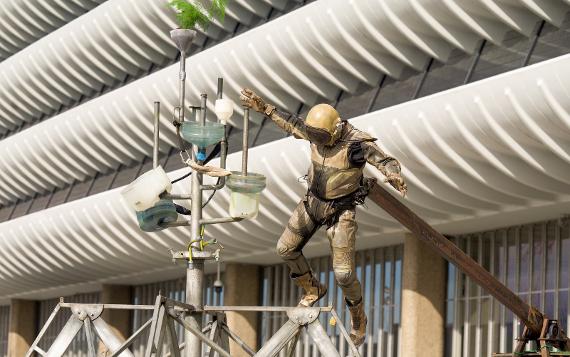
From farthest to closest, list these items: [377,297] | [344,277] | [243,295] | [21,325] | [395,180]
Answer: [21,325], [243,295], [377,297], [344,277], [395,180]

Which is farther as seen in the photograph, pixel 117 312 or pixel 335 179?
pixel 117 312

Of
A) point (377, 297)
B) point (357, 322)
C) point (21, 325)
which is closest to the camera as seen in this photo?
point (357, 322)

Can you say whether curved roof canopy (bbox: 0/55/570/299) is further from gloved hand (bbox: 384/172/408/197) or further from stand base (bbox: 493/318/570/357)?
gloved hand (bbox: 384/172/408/197)

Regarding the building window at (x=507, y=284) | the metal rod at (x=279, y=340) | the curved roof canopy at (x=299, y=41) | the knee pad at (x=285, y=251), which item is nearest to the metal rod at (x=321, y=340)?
the metal rod at (x=279, y=340)

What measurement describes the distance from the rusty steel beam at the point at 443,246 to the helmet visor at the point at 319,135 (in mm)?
590

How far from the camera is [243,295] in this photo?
133 feet

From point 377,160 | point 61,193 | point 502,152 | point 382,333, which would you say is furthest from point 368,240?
point 377,160

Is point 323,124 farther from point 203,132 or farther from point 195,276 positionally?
point 195,276

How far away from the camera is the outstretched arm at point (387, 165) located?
38.5 feet

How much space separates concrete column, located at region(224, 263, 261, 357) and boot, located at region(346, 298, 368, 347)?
27509 millimetres

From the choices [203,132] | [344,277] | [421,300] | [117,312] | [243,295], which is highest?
[117,312]

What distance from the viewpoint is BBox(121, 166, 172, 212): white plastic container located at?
A: 13047 mm

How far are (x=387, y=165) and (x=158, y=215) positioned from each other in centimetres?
251

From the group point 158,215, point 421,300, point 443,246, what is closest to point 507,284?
point 421,300
